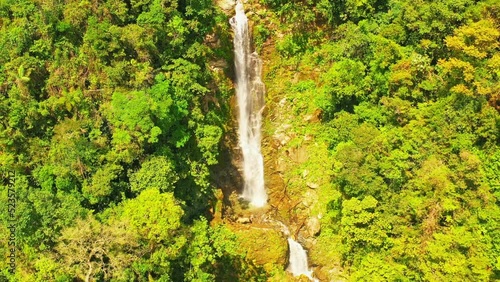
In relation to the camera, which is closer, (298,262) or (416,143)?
(416,143)

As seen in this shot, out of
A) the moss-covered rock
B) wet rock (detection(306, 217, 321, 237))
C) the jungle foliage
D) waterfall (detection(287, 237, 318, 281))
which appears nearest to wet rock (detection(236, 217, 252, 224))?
the moss-covered rock

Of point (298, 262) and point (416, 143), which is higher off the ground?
point (416, 143)

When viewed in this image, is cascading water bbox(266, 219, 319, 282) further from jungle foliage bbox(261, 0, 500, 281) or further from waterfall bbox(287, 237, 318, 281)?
jungle foliage bbox(261, 0, 500, 281)

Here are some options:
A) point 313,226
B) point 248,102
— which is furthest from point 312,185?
point 248,102

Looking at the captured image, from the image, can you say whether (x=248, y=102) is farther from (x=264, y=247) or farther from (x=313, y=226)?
(x=264, y=247)

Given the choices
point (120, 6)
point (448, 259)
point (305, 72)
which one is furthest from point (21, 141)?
point (448, 259)

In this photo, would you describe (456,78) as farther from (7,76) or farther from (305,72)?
(7,76)
